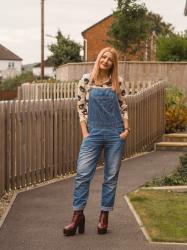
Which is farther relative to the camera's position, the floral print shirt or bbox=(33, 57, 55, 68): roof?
bbox=(33, 57, 55, 68): roof

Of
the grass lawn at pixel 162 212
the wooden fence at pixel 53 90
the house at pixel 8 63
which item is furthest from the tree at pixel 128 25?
the house at pixel 8 63

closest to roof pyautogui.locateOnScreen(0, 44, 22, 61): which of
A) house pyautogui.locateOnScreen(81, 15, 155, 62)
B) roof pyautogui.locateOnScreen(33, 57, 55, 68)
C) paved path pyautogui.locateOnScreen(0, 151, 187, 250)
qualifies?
roof pyautogui.locateOnScreen(33, 57, 55, 68)

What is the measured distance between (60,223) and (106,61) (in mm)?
1884

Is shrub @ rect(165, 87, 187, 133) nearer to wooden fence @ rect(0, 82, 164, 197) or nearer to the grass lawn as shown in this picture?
wooden fence @ rect(0, 82, 164, 197)

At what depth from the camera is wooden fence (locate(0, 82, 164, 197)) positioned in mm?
8969


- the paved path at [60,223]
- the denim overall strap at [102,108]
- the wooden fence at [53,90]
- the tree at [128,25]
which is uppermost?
the tree at [128,25]

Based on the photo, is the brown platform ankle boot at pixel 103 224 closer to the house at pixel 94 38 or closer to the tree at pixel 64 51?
the tree at pixel 64 51

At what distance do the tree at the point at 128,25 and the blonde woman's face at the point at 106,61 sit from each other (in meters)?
28.6

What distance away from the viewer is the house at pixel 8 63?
135m

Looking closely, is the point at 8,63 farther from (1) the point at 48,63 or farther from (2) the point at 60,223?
(2) the point at 60,223

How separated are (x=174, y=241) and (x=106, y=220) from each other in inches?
29.6

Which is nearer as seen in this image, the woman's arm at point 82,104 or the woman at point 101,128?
the woman at point 101,128

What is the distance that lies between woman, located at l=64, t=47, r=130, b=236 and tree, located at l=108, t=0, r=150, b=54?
93.8 ft

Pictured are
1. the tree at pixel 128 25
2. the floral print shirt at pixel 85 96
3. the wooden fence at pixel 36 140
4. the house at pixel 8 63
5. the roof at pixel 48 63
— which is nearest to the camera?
the floral print shirt at pixel 85 96
